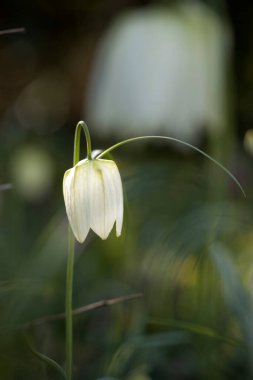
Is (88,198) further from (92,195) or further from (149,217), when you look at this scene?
(149,217)

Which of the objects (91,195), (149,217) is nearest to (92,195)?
(91,195)

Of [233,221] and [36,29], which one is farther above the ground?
[36,29]

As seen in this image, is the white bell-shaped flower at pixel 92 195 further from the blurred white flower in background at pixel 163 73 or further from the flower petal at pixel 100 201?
the blurred white flower in background at pixel 163 73

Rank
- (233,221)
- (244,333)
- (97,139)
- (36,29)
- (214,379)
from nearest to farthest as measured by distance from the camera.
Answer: (244,333), (214,379), (233,221), (97,139), (36,29)

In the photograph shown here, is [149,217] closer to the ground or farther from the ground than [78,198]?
closer to the ground

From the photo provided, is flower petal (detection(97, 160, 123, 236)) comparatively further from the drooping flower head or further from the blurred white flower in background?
the blurred white flower in background

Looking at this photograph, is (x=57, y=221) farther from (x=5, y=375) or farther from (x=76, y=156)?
(x=76, y=156)

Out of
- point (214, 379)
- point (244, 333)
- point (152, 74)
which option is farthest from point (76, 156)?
point (152, 74)
